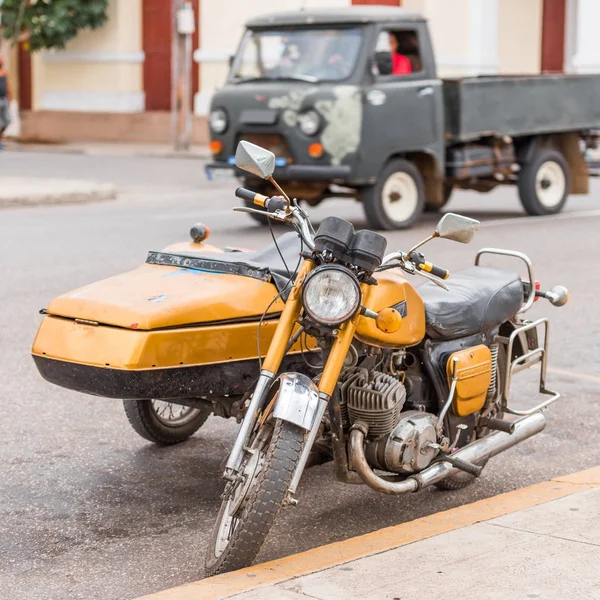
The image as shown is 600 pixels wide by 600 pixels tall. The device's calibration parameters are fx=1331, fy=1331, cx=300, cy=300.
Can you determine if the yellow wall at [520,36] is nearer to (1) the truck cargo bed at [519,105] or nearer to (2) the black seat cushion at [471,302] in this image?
(1) the truck cargo bed at [519,105]

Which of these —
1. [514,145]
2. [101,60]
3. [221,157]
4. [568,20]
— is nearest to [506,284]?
[221,157]

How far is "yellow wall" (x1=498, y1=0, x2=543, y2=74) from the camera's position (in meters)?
29.9

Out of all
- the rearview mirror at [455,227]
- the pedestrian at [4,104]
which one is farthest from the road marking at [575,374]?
the pedestrian at [4,104]

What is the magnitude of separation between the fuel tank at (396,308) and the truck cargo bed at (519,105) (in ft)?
30.9

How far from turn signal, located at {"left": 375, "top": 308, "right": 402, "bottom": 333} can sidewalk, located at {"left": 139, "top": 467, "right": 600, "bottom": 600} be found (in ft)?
2.32

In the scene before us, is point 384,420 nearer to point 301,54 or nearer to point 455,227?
point 455,227

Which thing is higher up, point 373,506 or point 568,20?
point 568,20

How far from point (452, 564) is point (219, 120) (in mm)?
10160

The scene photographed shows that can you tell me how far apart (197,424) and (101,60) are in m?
23.1

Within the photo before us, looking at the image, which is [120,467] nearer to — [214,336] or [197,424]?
[197,424]

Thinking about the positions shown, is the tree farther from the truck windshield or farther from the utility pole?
the truck windshield

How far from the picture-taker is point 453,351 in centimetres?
507

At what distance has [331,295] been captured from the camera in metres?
4.31

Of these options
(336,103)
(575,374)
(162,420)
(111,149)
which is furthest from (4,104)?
(162,420)
